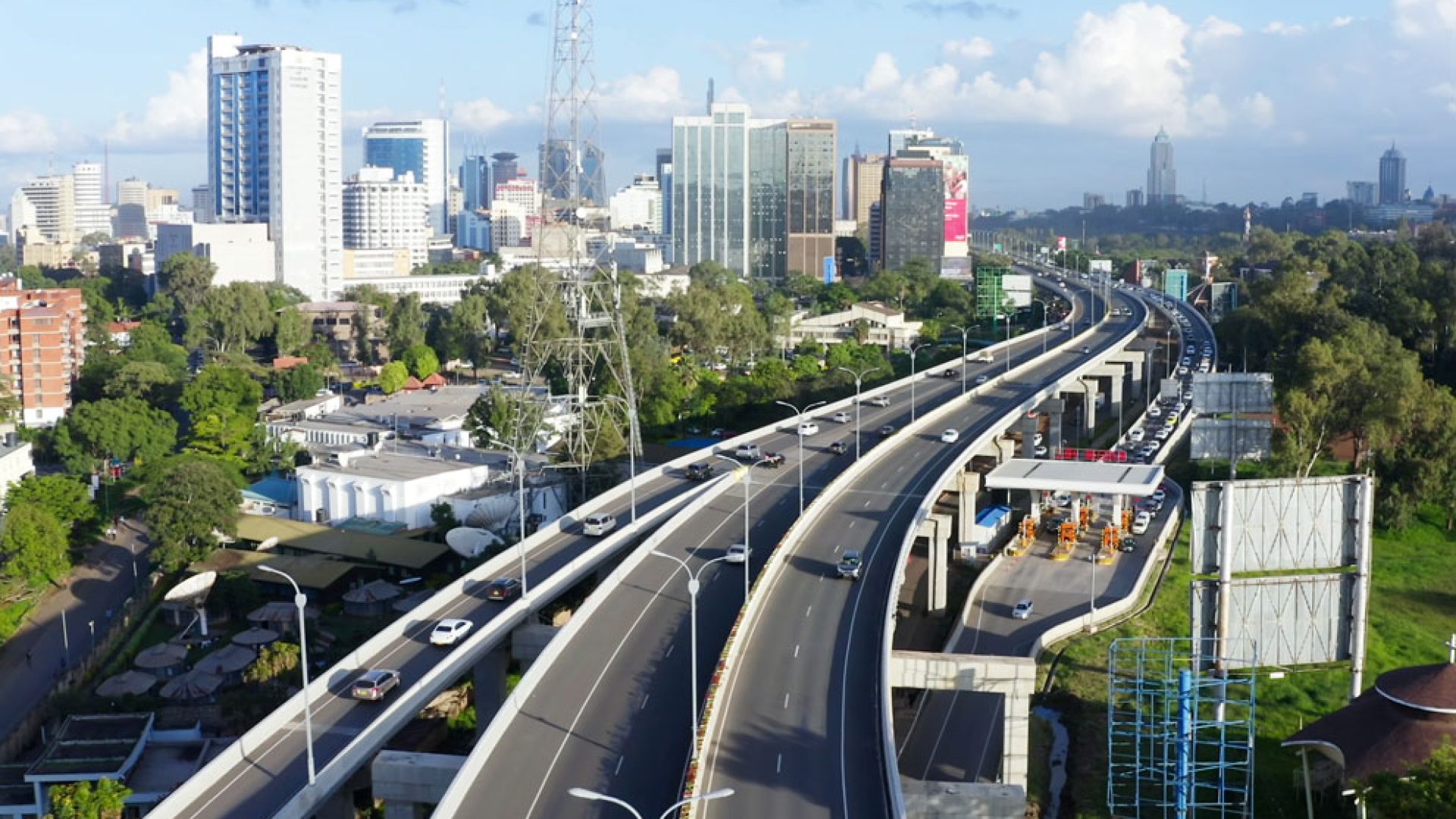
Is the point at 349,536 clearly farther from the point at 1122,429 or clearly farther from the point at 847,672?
the point at 1122,429

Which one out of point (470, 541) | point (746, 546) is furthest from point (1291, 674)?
point (470, 541)

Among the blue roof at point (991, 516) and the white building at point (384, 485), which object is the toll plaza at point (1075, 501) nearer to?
the blue roof at point (991, 516)

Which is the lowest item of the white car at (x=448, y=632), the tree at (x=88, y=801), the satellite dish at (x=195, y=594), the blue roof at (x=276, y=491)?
the tree at (x=88, y=801)

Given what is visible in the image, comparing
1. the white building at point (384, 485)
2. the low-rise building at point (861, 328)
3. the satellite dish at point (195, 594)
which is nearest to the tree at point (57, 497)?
the white building at point (384, 485)

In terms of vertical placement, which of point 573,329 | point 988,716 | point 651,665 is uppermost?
point 573,329

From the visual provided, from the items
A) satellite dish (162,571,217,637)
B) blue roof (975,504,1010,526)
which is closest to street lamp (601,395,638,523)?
blue roof (975,504,1010,526)

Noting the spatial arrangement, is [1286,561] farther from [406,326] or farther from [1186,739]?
[406,326]

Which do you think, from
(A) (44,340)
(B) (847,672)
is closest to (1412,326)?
(B) (847,672)
